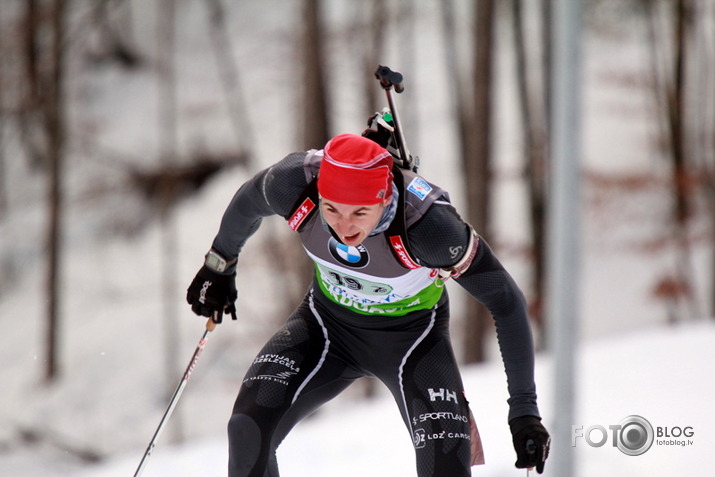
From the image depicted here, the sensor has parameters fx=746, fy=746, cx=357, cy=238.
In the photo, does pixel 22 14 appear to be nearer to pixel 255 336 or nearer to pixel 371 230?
pixel 255 336

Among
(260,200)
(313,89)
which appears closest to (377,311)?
(260,200)

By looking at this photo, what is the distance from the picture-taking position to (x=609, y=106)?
14.0 metres

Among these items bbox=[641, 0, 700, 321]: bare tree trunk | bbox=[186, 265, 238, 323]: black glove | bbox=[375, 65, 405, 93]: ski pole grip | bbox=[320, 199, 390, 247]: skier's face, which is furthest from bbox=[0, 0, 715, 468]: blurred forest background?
bbox=[320, 199, 390, 247]: skier's face

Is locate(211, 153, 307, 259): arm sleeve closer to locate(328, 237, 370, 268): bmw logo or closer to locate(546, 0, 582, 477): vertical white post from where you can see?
locate(328, 237, 370, 268): bmw logo

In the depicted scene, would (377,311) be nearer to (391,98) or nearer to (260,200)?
(260,200)

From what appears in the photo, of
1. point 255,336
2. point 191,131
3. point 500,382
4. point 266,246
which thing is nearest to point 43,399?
point 255,336

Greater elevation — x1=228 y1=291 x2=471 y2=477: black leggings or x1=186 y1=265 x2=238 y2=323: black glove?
x1=186 y1=265 x2=238 y2=323: black glove

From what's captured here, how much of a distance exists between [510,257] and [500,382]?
636 cm

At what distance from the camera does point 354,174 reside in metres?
2.12

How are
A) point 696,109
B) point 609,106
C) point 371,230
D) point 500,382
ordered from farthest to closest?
point 609,106
point 696,109
point 500,382
point 371,230

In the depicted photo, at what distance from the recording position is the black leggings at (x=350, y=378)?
2305 millimetres

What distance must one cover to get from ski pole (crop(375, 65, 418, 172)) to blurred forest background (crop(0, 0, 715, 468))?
894cm

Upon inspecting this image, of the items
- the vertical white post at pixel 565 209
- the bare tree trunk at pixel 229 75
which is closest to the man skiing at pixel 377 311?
the vertical white post at pixel 565 209

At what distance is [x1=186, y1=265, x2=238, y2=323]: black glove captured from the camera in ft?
9.18
